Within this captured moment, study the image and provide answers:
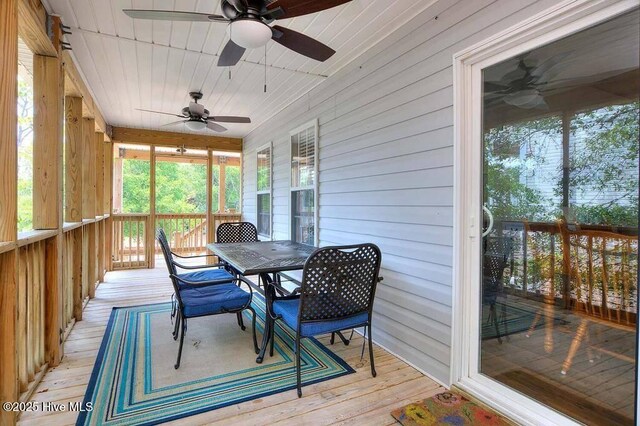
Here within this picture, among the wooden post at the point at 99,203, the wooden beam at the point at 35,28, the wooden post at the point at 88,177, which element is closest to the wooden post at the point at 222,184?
the wooden post at the point at 99,203

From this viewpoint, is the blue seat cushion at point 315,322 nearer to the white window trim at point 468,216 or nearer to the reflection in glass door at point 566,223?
the white window trim at point 468,216

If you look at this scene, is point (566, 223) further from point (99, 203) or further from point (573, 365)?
point (99, 203)

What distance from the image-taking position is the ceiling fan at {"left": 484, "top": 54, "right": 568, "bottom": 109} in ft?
5.64

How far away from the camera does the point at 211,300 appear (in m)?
2.57

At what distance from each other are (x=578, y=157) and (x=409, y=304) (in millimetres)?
1471

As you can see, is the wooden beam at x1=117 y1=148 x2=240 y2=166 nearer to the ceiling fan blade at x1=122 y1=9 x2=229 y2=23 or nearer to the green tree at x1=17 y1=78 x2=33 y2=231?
the green tree at x1=17 y1=78 x2=33 y2=231

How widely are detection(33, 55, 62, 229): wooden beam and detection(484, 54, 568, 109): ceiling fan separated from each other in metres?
3.10

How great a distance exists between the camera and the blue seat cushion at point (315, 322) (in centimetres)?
213

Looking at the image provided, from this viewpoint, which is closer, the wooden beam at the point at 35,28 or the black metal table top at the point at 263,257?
the wooden beam at the point at 35,28

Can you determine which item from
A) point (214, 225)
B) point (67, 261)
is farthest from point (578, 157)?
point (214, 225)

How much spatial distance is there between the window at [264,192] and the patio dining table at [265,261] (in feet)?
6.40

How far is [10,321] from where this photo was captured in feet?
5.49

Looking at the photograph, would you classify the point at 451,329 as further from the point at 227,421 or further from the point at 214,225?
the point at 214,225

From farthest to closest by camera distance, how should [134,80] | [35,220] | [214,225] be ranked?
[214,225] < [134,80] < [35,220]
